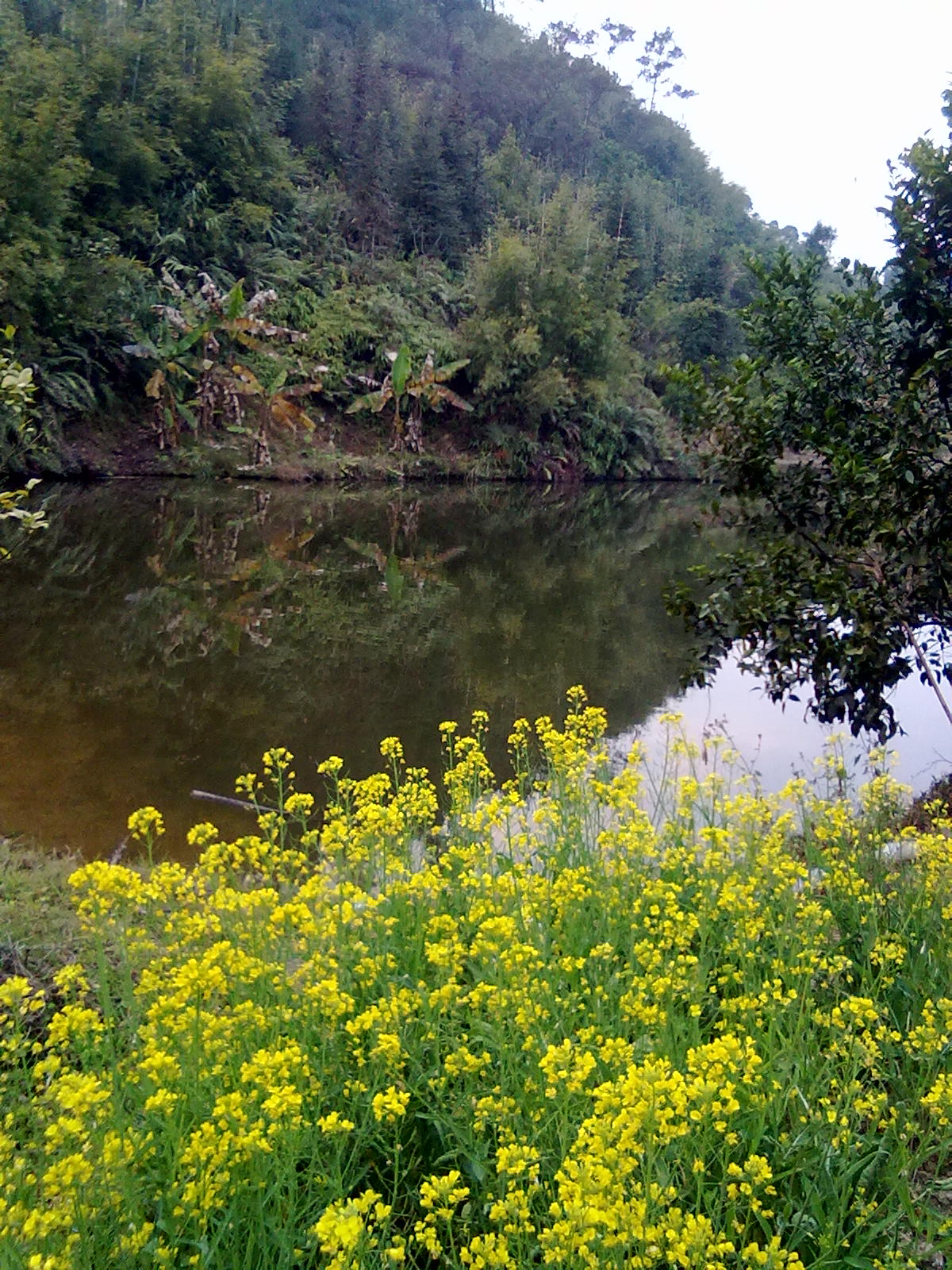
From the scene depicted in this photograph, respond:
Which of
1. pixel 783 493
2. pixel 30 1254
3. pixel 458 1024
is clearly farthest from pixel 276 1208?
pixel 783 493

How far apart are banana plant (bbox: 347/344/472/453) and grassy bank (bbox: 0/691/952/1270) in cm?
2365

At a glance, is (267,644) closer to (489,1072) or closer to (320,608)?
(320,608)

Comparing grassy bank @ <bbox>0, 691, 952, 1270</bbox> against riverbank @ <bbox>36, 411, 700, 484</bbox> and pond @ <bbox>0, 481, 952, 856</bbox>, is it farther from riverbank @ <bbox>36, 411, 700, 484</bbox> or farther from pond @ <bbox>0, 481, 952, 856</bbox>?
riverbank @ <bbox>36, 411, 700, 484</bbox>

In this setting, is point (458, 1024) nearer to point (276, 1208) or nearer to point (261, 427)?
point (276, 1208)

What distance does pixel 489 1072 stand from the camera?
93.5 inches

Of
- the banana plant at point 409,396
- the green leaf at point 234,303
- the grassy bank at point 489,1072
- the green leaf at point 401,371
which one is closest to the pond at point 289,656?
the grassy bank at point 489,1072

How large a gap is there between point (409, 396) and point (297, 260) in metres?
7.50

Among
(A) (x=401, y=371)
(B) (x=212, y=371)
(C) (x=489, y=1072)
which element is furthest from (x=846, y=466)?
(A) (x=401, y=371)

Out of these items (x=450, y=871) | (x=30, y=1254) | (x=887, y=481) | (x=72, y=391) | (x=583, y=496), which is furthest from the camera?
(x=583, y=496)

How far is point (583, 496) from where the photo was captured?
28.5m

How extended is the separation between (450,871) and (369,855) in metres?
0.31

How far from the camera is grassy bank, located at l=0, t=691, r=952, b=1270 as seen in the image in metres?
1.82

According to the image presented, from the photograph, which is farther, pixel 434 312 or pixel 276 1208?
pixel 434 312

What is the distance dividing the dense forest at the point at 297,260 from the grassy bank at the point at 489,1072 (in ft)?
35.7
